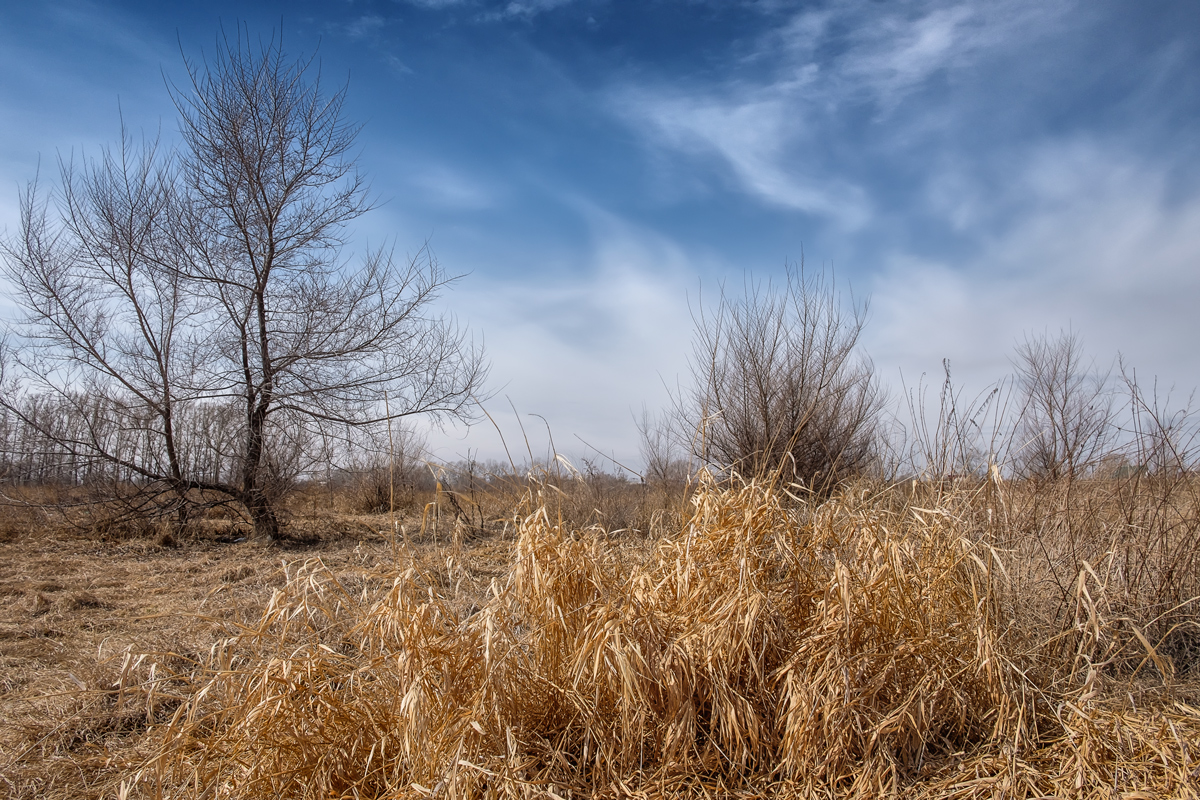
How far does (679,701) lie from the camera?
2242mm

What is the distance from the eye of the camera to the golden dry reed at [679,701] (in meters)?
2.13

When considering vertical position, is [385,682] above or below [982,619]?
below

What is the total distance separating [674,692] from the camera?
222cm

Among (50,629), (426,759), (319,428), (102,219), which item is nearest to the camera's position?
(426,759)

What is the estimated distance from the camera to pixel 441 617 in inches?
94.0

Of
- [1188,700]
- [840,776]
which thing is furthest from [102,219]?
[1188,700]

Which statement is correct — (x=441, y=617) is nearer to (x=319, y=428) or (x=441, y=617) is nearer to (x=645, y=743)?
(x=645, y=743)

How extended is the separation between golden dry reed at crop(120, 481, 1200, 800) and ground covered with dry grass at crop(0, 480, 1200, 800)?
0.01m

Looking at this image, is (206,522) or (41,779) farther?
(206,522)

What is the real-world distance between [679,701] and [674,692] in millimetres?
47

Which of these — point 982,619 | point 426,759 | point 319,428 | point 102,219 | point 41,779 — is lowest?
point 41,779

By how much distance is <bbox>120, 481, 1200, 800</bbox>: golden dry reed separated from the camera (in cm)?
213

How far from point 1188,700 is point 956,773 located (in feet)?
4.74

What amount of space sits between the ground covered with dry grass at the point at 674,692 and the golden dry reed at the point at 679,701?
0.03ft
